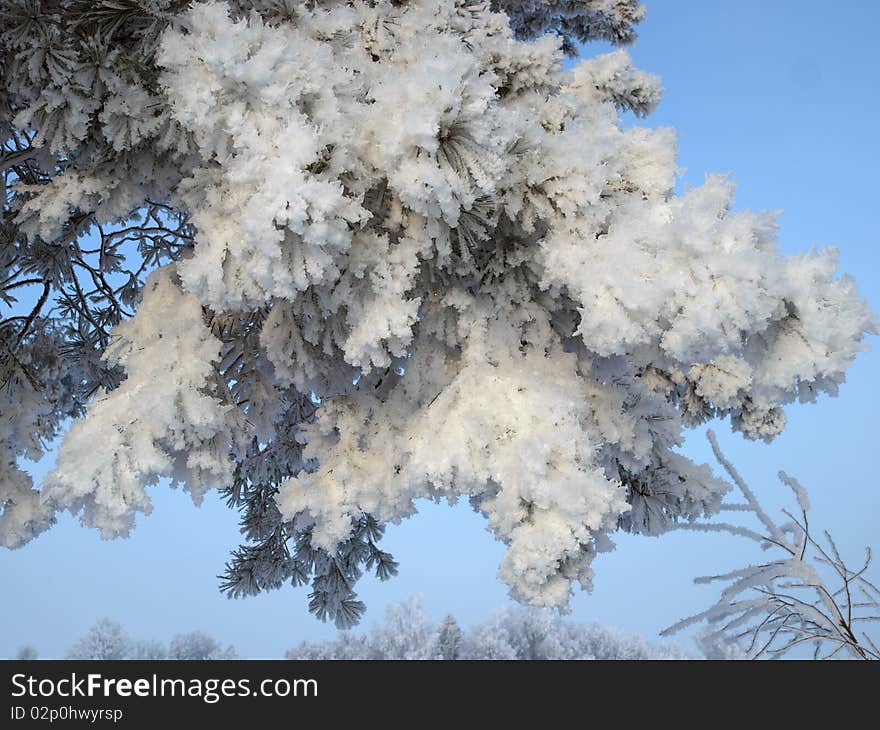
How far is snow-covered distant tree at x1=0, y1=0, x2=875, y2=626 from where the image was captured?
7.12 ft

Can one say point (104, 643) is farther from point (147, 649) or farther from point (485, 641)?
point (485, 641)

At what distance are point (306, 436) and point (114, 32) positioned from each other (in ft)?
6.31

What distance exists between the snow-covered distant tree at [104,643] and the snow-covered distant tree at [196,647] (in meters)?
1.08

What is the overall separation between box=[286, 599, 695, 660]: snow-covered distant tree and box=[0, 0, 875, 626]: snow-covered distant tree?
1273cm

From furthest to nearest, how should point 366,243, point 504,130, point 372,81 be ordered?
point 372,81, point 366,243, point 504,130

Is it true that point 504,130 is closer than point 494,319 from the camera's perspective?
Yes

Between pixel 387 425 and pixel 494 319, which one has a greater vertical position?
pixel 494 319

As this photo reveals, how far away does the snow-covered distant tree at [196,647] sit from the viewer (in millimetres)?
16328

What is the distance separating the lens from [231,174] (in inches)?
85.9

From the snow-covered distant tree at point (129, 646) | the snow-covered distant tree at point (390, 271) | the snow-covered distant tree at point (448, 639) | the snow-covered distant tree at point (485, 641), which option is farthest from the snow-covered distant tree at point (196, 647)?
the snow-covered distant tree at point (390, 271)
